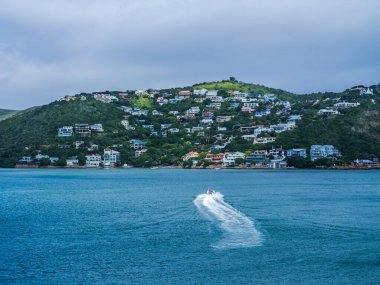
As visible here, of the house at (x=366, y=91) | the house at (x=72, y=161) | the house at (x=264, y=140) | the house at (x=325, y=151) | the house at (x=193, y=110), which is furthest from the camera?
the house at (x=193, y=110)

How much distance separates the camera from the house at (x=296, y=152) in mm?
86438

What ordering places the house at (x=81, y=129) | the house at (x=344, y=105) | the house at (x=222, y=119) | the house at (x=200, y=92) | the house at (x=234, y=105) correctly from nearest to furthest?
1. the house at (x=344, y=105)
2. the house at (x=81, y=129)
3. the house at (x=222, y=119)
4. the house at (x=234, y=105)
5. the house at (x=200, y=92)

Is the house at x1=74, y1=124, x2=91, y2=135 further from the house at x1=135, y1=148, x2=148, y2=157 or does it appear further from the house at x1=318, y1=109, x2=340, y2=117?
the house at x1=318, y1=109, x2=340, y2=117

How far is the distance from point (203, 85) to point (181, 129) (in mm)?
45664

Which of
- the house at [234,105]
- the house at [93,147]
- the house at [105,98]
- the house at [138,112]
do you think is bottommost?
the house at [93,147]

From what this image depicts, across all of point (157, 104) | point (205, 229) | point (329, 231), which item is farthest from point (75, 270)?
point (157, 104)

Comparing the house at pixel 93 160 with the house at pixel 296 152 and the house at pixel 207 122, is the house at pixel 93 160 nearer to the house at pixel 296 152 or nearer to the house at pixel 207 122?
the house at pixel 207 122

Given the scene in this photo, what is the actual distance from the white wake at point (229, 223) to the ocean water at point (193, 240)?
48 mm

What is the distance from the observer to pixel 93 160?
10150cm

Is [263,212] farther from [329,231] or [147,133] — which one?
[147,133]

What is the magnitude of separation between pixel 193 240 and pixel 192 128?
9444 centimetres

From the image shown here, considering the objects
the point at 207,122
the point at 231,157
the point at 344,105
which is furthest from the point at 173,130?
the point at 344,105

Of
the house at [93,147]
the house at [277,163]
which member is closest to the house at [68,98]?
the house at [93,147]

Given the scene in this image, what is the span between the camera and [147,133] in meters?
115
